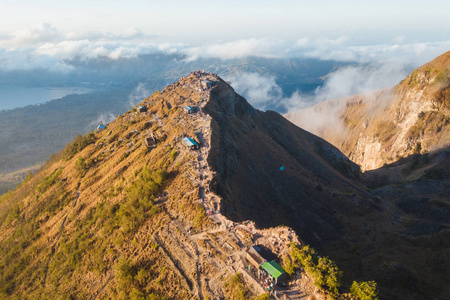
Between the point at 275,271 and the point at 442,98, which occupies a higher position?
the point at 275,271

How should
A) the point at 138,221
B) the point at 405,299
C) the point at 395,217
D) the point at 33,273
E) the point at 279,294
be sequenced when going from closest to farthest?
1. the point at 279,294
2. the point at 405,299
3. the point at 138,221
4. the point at 33,273
5. the point at 395,217

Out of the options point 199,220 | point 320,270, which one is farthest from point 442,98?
point 199,220

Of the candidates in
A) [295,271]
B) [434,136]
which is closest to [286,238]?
[295,271]

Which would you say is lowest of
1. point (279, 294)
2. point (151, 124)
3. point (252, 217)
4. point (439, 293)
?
point (439, 293)

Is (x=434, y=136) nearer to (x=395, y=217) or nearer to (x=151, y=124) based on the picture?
(x=395, y=217)

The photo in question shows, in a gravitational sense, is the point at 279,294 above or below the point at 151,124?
below

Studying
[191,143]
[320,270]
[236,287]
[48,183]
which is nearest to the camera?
[320,270]

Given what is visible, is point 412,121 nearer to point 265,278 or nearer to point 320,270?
point 320,270
